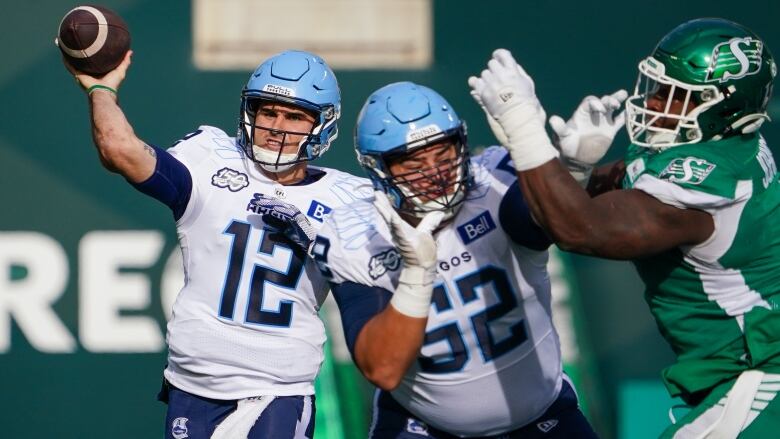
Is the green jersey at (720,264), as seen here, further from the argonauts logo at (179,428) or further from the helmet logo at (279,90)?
the argonauts logo at (179,428)

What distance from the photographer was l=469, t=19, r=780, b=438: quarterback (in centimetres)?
301

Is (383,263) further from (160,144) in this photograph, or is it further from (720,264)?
(160,144)

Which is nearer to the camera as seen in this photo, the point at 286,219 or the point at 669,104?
the point at 669,104

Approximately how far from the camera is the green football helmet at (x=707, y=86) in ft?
10.7

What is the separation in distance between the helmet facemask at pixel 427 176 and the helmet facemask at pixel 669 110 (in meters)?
0.52

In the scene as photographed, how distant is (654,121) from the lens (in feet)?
11.0

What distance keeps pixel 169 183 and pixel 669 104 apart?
5.30 ft

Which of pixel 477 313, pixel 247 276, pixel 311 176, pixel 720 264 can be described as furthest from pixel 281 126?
pixel 720 264

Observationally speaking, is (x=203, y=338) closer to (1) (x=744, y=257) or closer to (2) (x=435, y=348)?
(2) (x=435, y=348)

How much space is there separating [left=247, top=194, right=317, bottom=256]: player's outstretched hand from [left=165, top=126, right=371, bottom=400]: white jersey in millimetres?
32

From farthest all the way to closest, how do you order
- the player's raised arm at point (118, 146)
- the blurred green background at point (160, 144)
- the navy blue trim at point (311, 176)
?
the blurred green background at point (160, 144)
the navy blue trim at point (311, 176)
the player's raised arm at point (118, 146)

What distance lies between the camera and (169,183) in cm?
380

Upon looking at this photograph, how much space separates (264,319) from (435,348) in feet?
2.60

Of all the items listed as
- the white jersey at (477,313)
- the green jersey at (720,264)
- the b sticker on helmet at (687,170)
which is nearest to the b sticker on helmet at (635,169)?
the green jersey at (720,264)
